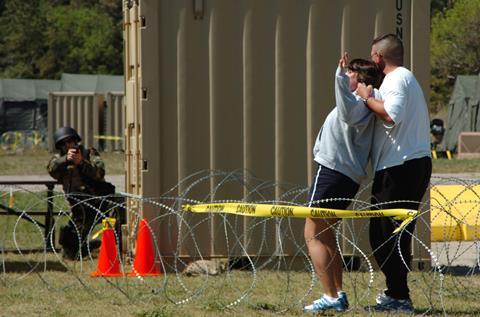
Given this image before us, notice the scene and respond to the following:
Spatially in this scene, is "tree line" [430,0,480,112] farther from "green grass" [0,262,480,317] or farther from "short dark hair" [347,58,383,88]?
"short dark hair" [347,58,383,88]

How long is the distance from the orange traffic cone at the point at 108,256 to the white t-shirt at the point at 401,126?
3.16 m

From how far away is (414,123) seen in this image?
8.24 metres

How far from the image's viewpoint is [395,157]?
8234mm

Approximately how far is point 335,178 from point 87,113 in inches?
1259

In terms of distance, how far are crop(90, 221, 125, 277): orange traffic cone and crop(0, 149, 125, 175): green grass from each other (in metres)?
17.2

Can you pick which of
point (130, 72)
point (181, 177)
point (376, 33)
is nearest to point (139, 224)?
point (181, 177)

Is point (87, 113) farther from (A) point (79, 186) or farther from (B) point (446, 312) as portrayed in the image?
(B) point (446, 312)

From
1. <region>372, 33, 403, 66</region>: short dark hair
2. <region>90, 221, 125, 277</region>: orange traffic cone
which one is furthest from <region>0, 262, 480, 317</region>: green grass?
<region>372, 33, 403, 66</region>: short dark hair

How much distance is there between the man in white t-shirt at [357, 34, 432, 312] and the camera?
8.16 meters

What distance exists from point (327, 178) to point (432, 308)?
3.90 feet

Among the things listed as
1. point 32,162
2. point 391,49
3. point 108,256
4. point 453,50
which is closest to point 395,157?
point 391,49

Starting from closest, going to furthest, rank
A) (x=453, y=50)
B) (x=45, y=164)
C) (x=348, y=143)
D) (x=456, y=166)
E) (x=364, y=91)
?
(x=364, y=91)
(x=348, y=143)
(x=456, y=166)
(x=45, y=164)
(x=453, y=50)

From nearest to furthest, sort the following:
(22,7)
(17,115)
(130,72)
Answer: (130,72)
(17,115)
(22,7)

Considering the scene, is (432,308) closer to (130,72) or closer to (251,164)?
(251,164)
